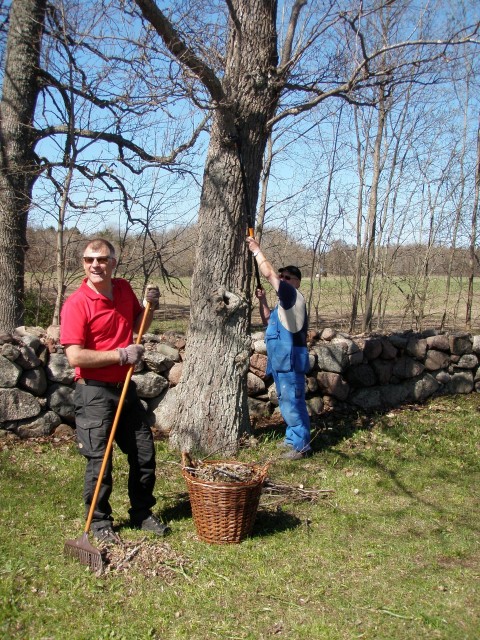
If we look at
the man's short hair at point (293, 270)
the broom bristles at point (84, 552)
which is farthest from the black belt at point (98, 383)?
the man's short hair at point (293, 270)

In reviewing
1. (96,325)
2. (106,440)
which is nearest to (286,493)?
(106,440)

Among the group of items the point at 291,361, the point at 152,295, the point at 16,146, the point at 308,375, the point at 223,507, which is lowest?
the point at 223,507

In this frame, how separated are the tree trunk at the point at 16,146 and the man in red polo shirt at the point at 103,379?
209 inches

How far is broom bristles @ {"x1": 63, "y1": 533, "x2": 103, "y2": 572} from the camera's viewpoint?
359 centimetres

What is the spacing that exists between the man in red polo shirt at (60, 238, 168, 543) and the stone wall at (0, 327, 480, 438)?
2105 mm

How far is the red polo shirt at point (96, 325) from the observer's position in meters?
3.79

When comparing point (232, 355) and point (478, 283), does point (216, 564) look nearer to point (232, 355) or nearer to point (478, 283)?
point (232, 355)

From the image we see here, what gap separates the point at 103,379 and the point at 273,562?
156 centimetres

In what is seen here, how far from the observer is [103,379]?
392 cm

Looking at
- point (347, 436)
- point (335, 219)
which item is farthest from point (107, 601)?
point (335, 219)

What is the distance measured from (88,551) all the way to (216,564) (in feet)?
2.54

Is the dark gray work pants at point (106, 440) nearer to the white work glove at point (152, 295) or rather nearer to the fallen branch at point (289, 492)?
the white work glove at point (152, 295)

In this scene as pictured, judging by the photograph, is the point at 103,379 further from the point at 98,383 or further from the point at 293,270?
the point at 293,270

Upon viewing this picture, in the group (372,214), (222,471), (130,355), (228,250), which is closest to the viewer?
(130,355)
